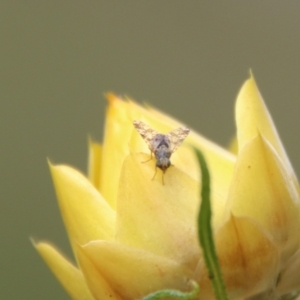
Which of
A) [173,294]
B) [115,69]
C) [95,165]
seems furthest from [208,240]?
[115,69]

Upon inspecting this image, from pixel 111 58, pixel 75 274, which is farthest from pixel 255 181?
A: pixel 111 58

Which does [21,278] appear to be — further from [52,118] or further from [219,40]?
[219,40]

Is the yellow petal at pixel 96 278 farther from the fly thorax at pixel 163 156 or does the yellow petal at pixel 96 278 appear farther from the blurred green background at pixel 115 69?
the blurred green background at pixel 115 69

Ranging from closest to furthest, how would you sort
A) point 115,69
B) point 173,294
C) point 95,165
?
point 173,294, point 95,165, point 115,69

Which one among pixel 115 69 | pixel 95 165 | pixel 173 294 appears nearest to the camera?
pixel 173 294

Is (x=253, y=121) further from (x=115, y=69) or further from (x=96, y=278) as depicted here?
(x=115, y=69)

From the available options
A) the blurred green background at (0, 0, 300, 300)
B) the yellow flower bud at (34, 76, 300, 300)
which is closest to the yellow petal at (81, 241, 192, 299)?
the yellow flower bud at (34, 76, 300, 300)

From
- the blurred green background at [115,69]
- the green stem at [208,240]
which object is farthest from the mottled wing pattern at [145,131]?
the blurred green background at [115,69]
